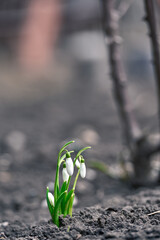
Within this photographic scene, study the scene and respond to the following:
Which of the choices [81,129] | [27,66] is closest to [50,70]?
[27,66]

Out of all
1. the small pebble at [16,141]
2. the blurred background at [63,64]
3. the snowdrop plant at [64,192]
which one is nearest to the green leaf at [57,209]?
the snowdrop plant at [64,192]

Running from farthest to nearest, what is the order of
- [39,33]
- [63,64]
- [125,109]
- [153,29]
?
[63,64] → [39,33] → [125,109] → [153,29]

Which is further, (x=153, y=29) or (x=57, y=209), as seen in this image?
(x=153, y=29)

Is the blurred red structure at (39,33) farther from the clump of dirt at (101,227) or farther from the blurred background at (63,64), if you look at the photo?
the clump of dirt at (101,227)

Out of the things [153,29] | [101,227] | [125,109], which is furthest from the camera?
[125,109]

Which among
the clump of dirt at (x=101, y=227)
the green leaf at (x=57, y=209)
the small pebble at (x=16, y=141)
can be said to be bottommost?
the clump of dirt at (x=101, y=227)

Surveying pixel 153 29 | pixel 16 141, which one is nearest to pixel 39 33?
pixel 16 141

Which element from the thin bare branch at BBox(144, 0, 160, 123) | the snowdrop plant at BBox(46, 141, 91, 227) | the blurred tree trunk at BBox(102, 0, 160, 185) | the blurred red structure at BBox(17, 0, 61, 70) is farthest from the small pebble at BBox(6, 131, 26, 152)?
the blurred red structure at BBox(17, 0, 61, 70)

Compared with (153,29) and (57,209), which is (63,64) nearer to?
(153,29)

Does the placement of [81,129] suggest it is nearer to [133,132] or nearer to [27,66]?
[133,132]

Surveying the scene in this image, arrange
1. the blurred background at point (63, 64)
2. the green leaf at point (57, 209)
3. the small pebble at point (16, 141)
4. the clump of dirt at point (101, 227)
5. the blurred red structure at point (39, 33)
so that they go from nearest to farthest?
the clump of dirt at point (101, 227) < the green leaf at point (57, 209) < the small pebble at point (16, 141) < the blurred background at point (63, 64) < the blurred red structure at point (39, 33)

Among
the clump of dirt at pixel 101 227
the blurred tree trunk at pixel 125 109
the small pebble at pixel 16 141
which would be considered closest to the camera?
the clump of dirt at pixel 101 227
